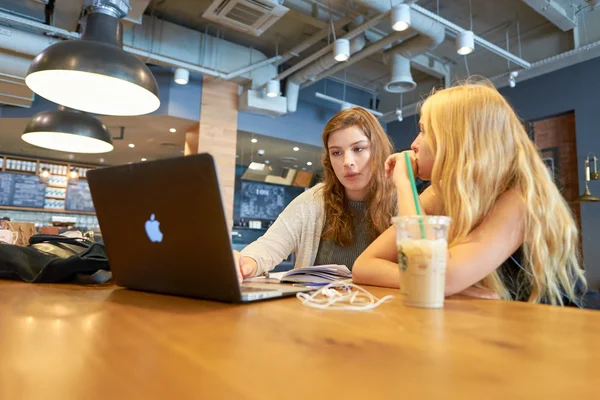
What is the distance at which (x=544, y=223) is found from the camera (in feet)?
2.96

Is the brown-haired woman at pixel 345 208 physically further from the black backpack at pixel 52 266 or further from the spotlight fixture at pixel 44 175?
the spotlight fixture at pixel 44 175

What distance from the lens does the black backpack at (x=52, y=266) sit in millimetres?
943

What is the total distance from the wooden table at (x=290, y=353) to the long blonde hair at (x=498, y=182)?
0.94 feet

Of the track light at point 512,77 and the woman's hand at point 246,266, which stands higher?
the track light at point 512,77

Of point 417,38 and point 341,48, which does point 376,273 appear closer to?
point 341,48

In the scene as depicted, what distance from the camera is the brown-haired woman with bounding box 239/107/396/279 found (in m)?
1.60

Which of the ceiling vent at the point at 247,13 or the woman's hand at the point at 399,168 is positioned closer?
the woman's hand at the point at 399,168

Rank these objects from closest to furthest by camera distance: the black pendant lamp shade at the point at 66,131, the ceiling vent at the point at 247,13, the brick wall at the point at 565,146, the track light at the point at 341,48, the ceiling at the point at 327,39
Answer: the black pendant lamp shade at the point at 66,131 < the ceiling vent at the point at 247,13 < the track light at the point at 341,48 < the ceiling at the point at 327,39 < the brick wall at the point at 565,146

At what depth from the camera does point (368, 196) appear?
5.49 ft

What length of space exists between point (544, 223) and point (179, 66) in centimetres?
421

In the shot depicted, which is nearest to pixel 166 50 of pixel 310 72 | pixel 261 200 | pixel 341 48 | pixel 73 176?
pixel 310 72

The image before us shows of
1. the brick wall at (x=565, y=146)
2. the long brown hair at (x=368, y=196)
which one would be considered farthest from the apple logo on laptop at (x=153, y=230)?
the brick wall at (x=565, y=146)

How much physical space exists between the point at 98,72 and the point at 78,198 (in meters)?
7.06

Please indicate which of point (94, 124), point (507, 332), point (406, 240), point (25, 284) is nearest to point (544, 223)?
point (406, 240)
